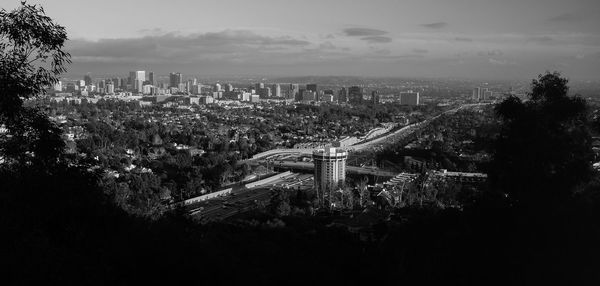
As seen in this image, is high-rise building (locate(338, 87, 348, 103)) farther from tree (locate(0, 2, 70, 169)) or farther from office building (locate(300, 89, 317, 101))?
tree (locate(0, 2, 70, 169))

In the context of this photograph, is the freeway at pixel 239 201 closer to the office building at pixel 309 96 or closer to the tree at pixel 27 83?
the tree at pixel 27 83

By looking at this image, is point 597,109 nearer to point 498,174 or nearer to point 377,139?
point 498,174

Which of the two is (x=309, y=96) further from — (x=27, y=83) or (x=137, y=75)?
(x=27, y=83)

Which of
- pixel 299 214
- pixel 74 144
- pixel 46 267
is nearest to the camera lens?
pixel 46 267

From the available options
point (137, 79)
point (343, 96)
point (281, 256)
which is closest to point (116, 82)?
Answer: point (137, 79)

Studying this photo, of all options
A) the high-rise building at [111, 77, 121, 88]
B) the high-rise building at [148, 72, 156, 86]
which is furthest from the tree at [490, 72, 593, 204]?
the high-rise building at [148, 72, 156, 86]

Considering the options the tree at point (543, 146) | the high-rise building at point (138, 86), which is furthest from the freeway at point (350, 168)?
the high-rise building at point (138, 86)

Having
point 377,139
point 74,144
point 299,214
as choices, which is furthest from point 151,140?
point 299,214

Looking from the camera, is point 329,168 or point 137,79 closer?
point 329,168

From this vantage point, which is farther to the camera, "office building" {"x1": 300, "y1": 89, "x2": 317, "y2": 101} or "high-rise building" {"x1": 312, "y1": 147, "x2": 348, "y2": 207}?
"office building" {"x1": 300, "y1": 89, "x2": 317, "y2": 101}
